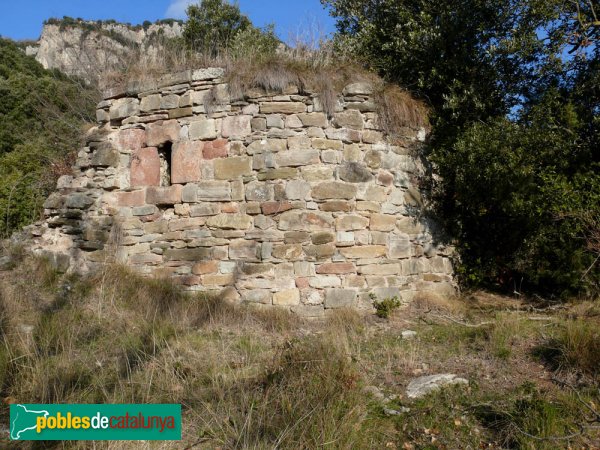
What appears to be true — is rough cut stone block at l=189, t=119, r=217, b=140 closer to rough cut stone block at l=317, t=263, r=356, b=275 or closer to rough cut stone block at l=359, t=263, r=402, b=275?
rough cut stone block at l=317, t=263, r=356, b=275

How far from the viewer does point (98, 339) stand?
4.78 metres

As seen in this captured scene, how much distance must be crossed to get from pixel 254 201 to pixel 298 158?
2.41ft

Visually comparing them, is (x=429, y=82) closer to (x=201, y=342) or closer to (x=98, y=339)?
(x=201, y=342)

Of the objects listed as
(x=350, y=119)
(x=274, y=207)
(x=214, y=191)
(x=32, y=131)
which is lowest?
(x=274, y=207)

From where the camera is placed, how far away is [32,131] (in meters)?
14.0

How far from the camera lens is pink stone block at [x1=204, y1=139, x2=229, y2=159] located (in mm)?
A: 6238

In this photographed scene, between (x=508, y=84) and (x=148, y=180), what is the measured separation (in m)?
5.23

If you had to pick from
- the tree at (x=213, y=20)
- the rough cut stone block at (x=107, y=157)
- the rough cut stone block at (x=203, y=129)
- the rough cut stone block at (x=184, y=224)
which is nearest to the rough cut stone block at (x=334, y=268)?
the rough cut stone block at (x=184, y=224)

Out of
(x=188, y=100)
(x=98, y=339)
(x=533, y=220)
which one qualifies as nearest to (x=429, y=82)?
(x=533, y=220)

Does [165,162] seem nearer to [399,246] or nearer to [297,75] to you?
[297,75]

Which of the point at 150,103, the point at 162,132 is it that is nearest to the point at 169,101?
the point at 150,103

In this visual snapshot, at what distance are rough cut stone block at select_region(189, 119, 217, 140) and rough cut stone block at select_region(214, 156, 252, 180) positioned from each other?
0.34 m

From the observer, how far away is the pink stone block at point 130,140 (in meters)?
6.71

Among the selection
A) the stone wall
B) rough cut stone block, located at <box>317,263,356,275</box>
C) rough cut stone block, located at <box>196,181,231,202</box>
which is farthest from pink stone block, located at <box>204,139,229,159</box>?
rough cut stone block, located at <box>317,263,356,275</box>
